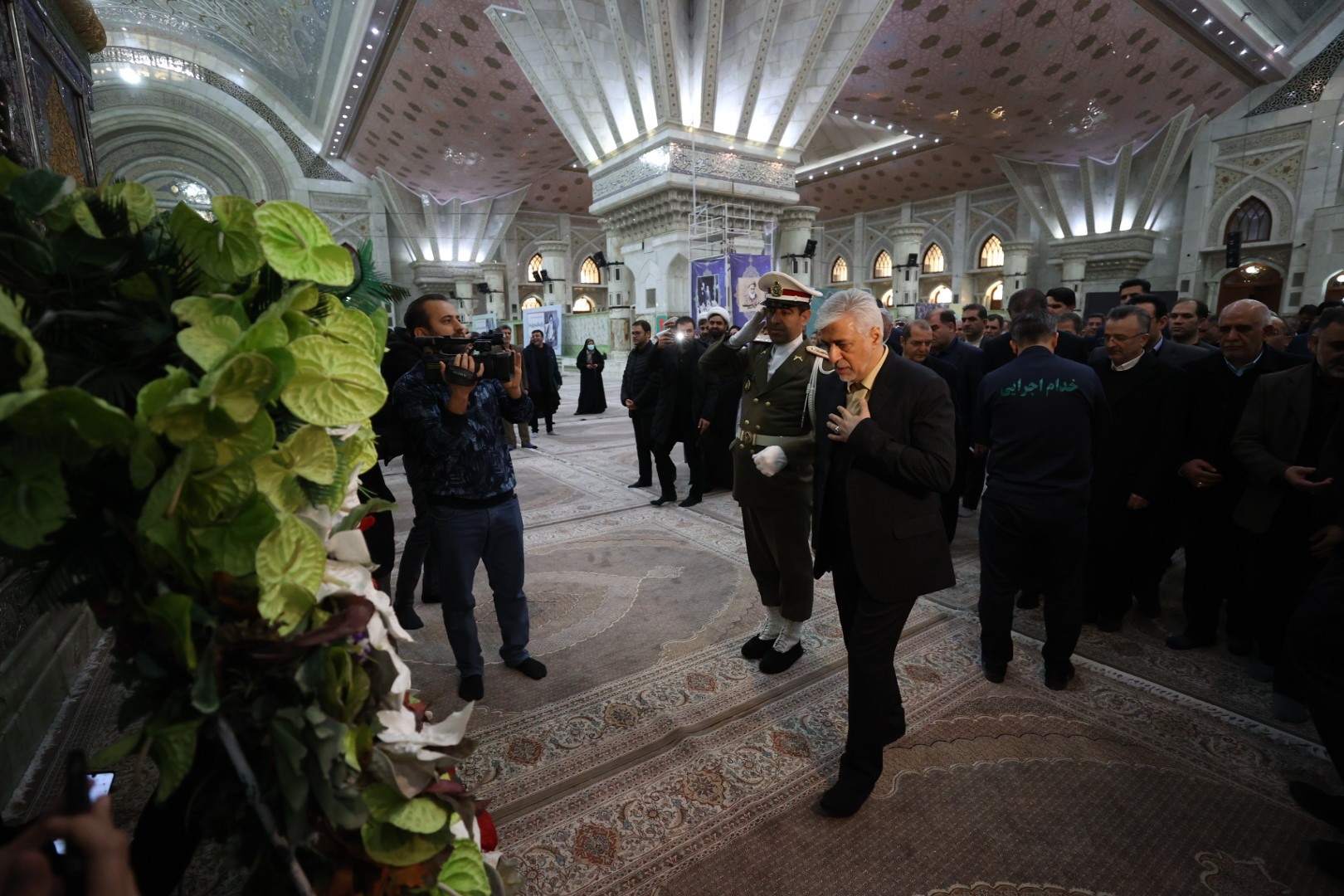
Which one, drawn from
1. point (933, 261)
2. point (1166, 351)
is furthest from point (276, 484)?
point (933, 261)

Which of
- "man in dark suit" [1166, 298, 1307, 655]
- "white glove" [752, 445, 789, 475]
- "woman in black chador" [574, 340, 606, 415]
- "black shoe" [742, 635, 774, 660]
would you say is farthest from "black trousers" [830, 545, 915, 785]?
"woman in black chador" [574, 340, 606, 415]

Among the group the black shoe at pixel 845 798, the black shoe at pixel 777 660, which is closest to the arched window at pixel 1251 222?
the black shoe at pixel 777 660

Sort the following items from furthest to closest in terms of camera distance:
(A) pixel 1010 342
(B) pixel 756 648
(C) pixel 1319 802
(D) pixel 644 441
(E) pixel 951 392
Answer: (D) pixel 644 441
(A) pixel 1010 342
(E) pixel 951 392
(B) pixel 756 648
(C) pixel 1319 802

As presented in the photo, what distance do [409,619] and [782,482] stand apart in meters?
2.08

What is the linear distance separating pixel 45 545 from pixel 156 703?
9.4 inches

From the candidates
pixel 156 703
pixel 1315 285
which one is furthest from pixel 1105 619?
pixel 1315 285

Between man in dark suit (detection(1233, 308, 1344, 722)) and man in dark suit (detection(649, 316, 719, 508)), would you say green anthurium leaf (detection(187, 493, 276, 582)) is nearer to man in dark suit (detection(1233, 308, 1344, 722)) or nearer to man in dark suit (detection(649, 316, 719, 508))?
man in dark suit (detection(1233, 308, 1344, 722))

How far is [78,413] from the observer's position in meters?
0.66

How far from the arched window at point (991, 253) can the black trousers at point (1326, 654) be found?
21.5 metres

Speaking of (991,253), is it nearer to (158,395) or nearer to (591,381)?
(591,381)

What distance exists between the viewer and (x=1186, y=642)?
2.96 m

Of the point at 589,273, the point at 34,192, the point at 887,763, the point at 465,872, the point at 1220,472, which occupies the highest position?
the point at 589,273

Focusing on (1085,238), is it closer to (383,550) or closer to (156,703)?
(383,550)

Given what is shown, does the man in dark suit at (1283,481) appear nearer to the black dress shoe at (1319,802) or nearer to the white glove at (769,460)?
the black dress shoe at (1319,802)
